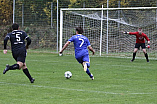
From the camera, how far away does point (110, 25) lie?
85.6ft

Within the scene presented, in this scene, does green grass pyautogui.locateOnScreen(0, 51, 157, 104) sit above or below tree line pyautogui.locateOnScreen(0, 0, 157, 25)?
below

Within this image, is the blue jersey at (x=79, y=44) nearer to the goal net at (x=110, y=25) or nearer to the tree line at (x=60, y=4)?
the goal net at (x=110, y=25)

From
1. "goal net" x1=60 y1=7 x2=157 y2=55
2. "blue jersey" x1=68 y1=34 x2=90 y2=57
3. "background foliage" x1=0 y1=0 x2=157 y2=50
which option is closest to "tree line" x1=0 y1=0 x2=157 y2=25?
"background foliage" x1=0 y1=0 x2=157 y2=50

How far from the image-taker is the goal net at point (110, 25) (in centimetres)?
2486

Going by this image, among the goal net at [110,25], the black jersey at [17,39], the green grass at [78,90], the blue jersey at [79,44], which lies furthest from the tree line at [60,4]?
the black jersey at [17,39]

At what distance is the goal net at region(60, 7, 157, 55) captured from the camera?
2486 cm

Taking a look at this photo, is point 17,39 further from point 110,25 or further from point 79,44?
point 110,25

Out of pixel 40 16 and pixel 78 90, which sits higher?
pixel 40 16

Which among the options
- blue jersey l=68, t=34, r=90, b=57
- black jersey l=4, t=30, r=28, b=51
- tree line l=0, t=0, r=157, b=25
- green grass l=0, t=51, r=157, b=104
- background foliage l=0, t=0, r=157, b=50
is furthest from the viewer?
background foliage l=0, t=0, r=157, b=50

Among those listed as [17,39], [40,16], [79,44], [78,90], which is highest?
[40,16]

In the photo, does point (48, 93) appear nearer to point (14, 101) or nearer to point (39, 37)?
point (14, 101)

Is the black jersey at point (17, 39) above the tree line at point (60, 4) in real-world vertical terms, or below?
below

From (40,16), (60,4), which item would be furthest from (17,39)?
(40,16)

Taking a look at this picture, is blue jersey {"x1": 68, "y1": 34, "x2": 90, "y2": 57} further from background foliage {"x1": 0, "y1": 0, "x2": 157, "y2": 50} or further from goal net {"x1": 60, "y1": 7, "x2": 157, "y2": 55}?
background foliage {"x1": 0, "y1": 0, "x2": 157, "y2": 50}
